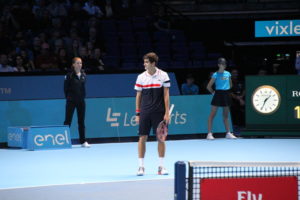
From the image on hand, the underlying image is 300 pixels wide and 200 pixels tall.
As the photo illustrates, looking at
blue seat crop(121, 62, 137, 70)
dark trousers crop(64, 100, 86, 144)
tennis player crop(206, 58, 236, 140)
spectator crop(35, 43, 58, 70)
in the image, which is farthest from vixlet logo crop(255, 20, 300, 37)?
spectator crop(35, 43, 58, 70)

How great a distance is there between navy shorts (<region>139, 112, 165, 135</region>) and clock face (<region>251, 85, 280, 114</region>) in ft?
22.8

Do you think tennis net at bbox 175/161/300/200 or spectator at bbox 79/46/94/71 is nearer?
tennis net at bbox 175/161/300/200

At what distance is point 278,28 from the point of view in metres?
15.8

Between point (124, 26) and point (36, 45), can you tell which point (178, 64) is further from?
point (36, 45)

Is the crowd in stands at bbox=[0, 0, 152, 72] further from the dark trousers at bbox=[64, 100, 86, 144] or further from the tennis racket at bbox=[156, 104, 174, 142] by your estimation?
the tennis racket at bbox=[156, 104, 174, 142]

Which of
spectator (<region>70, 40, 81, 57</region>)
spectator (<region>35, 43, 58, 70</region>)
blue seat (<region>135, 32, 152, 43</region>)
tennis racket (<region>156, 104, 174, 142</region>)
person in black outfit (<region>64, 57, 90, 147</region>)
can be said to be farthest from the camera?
blue seat (<region>135, 32, 152, 43</region>)

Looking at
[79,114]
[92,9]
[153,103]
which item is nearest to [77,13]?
[92,9]

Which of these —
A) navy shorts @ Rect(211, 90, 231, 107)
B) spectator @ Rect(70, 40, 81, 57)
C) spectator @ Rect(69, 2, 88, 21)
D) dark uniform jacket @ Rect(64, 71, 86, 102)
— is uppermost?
spectator @ Rect(69, 2, 88, 21)

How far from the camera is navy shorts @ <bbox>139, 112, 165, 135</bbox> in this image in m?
10.1

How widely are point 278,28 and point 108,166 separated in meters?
6.22

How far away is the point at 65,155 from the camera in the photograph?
43.6ft

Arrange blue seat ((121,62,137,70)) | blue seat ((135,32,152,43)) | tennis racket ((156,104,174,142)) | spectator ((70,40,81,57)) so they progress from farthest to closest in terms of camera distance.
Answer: blue seat ((135,32,152,43)) < blue seat ((121,62,137,70)) < spectator ((70,40,81,57)) < tennis racket ((156,104,174,142))

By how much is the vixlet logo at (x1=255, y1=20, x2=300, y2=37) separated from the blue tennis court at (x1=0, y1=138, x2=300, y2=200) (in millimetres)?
2436

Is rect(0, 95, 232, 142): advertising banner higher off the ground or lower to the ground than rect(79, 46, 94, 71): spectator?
lower
